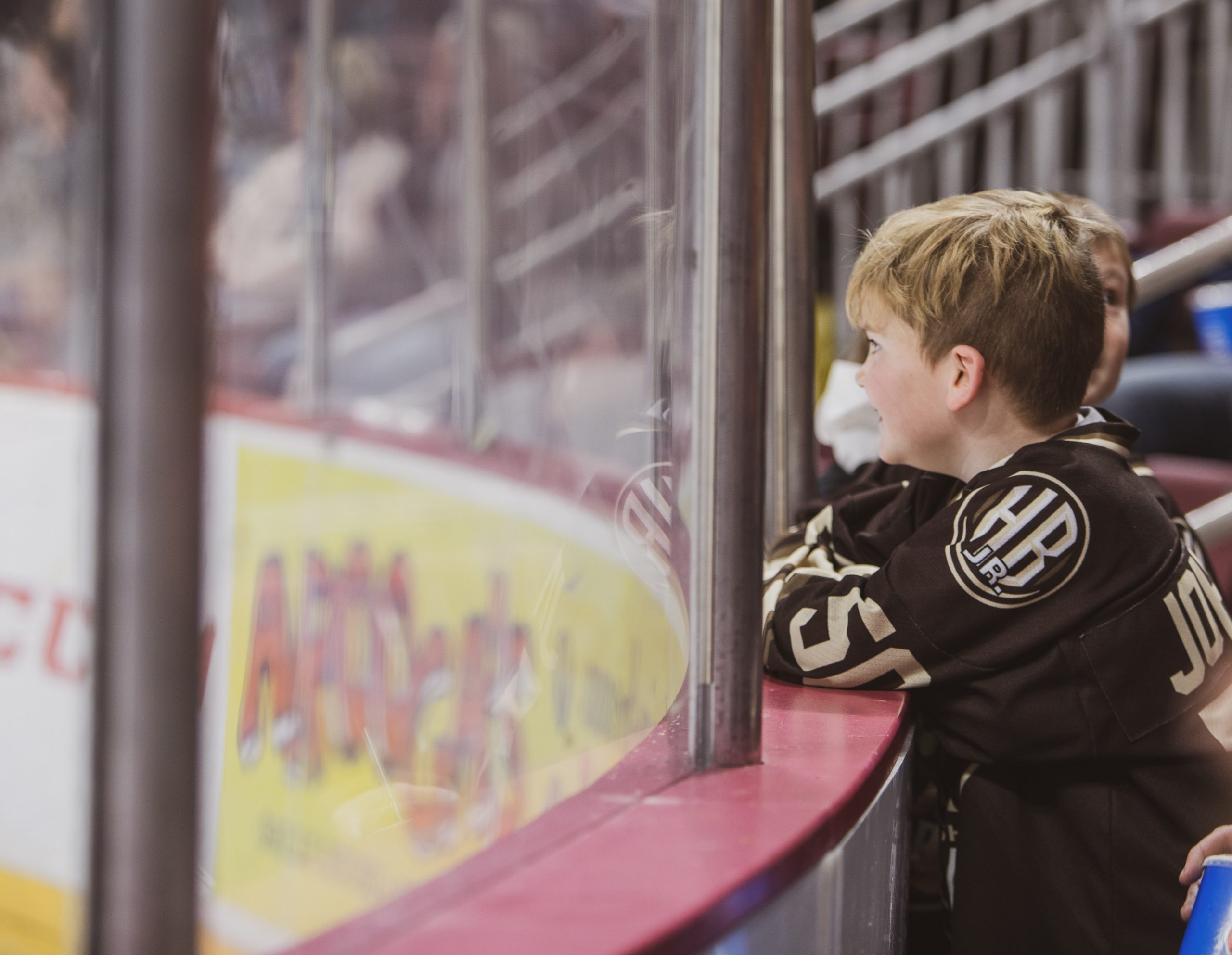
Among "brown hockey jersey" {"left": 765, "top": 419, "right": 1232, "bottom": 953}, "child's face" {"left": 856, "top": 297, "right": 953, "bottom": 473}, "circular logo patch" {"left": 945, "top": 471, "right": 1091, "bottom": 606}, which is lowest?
"brown hockey jersey" {"left": 765, "top": 419, "right": 1232, "bottom": 953}

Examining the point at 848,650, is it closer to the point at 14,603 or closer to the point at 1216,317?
the point at 14,603

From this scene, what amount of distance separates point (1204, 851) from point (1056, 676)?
11 centimetres

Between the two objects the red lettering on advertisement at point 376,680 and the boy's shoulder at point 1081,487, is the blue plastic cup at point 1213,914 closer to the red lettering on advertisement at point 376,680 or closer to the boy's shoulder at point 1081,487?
the boy's shoulder at point 1081,487

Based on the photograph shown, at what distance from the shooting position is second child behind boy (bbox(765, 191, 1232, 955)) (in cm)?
63

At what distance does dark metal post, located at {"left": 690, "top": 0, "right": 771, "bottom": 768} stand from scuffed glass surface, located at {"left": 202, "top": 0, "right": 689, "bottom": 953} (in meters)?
0.02

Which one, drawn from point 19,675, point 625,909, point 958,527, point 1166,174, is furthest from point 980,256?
point 1166,174

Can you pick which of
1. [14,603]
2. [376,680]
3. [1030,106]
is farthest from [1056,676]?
[1030,106]

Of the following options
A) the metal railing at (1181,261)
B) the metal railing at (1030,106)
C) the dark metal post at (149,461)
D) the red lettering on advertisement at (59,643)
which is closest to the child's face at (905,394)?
the dark metal post at (149,461)

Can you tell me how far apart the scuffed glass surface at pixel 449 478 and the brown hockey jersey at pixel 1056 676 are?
123mm

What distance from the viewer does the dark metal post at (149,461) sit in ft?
0.82

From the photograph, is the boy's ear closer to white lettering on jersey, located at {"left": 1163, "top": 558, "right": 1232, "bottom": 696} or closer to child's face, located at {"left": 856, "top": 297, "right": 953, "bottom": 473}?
child's face, located at {"left": 856, "top": 297, "right": 953, "bottom": 473}

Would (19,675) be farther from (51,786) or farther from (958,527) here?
(958,527)

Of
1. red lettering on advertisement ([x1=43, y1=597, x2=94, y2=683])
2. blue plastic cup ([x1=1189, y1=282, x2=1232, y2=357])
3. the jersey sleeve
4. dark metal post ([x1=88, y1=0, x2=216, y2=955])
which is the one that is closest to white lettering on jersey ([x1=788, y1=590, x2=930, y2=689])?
the jersey sleeve

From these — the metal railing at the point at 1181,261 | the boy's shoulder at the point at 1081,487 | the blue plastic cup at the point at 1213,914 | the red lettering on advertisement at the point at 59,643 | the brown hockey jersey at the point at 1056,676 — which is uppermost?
the metal railing at the point at 1181,261
